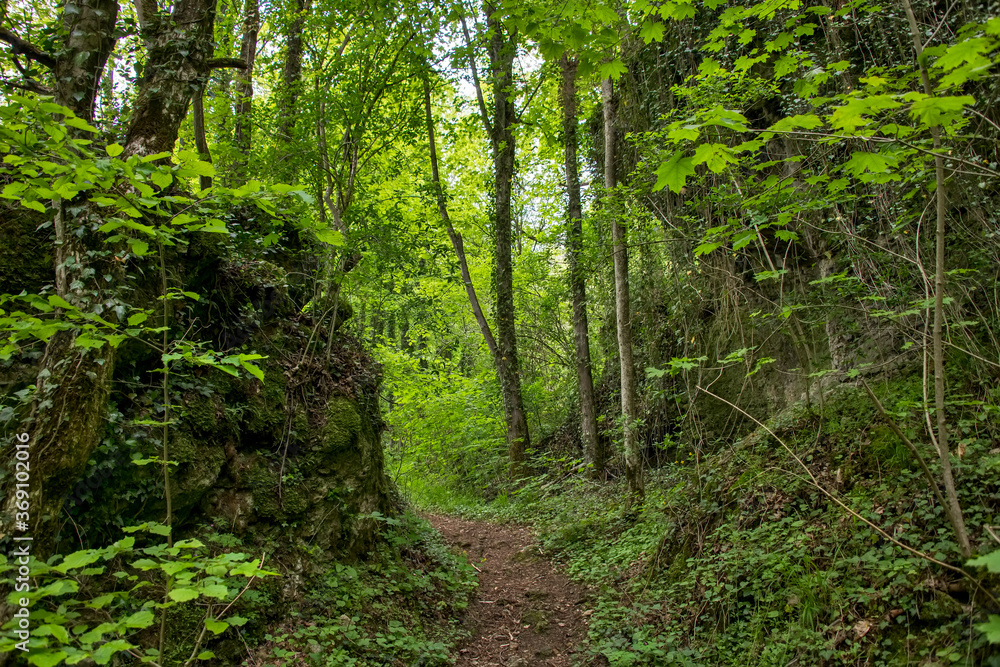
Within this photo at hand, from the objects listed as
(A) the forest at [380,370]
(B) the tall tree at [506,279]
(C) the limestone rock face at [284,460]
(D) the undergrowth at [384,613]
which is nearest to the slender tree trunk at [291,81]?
(A) the forest at [380,370]

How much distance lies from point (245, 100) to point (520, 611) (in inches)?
305

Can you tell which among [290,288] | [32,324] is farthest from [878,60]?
[32,324]

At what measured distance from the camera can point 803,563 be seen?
3.69 m

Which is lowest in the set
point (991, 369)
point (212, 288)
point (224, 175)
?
point (991, 369)

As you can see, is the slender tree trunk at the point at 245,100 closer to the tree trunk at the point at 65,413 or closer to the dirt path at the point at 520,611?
the tree trunk at the point at 65,413

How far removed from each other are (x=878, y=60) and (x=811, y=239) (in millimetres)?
1889

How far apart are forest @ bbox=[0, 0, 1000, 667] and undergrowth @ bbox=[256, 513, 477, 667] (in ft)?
0.11

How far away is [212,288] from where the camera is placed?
4.69 meters

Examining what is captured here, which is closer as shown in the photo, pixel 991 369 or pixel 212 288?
pixel 991 369

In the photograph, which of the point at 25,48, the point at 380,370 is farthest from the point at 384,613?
the point at 25,48

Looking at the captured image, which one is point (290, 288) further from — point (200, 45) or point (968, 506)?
point (968, 506)

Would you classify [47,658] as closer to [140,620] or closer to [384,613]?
[140,620]

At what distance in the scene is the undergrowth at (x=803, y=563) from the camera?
2969 millimetres

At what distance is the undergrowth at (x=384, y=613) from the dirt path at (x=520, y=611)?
0.23 metres
